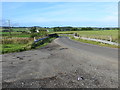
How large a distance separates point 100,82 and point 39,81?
7.15 feet

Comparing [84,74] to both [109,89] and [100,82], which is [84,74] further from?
[109,89]

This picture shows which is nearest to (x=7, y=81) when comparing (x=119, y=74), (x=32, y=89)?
(x=32, y=89)

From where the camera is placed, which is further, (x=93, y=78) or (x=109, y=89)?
(x=93, y=78)

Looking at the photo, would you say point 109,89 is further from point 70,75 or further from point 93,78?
point 70,75

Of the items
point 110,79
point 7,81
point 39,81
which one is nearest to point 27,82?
point 39,81

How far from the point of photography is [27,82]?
18.2 ft

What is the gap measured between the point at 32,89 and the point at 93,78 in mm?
2401

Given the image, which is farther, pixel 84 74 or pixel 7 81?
pixel 84 74

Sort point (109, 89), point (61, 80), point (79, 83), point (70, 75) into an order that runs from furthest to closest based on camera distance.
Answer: point (70, 75) < point (61, 80) < point (79, 83) < point (109, 89)

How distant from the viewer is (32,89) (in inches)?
192

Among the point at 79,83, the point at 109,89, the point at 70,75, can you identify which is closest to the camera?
the point at 109,89

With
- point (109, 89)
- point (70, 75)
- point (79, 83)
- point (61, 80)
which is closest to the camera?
point (109, 89)

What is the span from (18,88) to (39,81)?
86cm

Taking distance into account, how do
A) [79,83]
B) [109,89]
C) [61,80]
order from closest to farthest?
1. [109,89]
2. [79,83]
3. [61,80]
